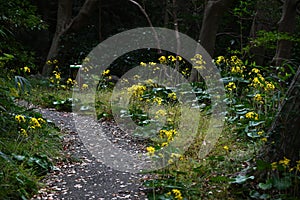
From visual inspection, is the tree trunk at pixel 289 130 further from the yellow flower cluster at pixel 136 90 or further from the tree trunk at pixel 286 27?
the tree trunk at pixel 286 27

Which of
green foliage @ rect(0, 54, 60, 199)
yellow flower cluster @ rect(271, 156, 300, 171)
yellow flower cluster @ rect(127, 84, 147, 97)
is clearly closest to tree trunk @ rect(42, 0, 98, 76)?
yellow flower cluster @ rect(127, 84, 147, 97)

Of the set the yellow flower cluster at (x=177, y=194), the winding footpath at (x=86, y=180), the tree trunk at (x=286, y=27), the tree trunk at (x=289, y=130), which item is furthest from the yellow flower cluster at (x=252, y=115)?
the tree trunk at (x=286, y=27)

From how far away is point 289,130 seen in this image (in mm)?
2701

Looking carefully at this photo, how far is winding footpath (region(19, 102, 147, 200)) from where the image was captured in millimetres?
2986

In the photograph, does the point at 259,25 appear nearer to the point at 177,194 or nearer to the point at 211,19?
the point at 211,19

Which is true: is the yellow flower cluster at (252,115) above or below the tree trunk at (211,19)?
below

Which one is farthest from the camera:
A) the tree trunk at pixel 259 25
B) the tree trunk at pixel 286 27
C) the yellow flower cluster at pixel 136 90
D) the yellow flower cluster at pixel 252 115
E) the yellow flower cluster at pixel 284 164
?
the tree trunk at pixel 259 25

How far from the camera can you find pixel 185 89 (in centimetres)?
570

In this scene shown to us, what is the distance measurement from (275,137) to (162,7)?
979 centimetres

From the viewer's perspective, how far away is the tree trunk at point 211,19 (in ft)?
23.1

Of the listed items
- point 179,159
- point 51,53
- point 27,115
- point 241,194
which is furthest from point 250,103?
point 51,53

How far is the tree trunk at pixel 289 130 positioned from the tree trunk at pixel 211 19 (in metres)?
4.54

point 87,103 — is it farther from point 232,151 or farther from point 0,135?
point 232,151

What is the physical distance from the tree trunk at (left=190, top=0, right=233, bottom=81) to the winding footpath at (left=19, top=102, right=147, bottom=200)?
142 inches
